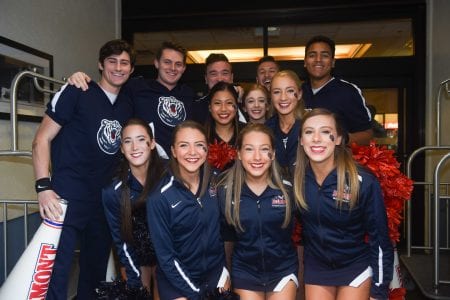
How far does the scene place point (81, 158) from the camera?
2.77 meters

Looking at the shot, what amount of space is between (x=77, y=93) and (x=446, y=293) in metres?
3.09

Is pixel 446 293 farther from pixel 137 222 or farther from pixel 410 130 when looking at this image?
pixel 410 130

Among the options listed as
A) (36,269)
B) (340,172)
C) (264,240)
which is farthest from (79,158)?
(340,172)

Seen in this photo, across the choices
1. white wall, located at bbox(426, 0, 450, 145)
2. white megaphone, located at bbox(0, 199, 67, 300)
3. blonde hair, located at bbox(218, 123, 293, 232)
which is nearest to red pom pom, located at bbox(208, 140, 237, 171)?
blonde hair, located at bbox(218, 123, 293, 232)

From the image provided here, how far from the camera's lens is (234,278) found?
8.46ft

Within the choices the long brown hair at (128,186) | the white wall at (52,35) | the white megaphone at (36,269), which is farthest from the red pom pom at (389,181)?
the white wall at (52,35)

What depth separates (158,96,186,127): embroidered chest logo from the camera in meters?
3.27

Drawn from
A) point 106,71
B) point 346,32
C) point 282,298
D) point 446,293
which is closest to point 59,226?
point 106,71

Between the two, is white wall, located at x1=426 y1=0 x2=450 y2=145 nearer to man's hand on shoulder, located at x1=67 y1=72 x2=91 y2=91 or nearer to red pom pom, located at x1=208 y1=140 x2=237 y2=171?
red pom pom, located at x1=208 y1=140 x2=237 y2=171

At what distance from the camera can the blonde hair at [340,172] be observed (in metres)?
2.39

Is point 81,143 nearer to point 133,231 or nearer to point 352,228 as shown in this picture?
point 133,231

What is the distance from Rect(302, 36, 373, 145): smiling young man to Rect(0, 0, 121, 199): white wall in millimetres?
2411

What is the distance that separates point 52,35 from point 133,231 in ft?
8.03

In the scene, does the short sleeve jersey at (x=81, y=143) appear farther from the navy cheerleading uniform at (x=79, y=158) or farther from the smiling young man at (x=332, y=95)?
the smiling young man at (x=332, y=95)
